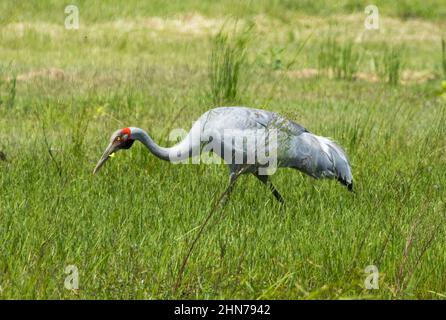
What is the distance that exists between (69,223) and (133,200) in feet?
2.32

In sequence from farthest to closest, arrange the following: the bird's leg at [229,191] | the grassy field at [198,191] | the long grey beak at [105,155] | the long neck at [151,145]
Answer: the long grey beak at [105,155] → the long neck at [151,145] → the bird's leg at [229,191] → the grassy field at [198,191]

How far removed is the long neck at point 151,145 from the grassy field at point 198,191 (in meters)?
0.17

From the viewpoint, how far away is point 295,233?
5.35m

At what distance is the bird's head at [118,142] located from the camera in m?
6.45

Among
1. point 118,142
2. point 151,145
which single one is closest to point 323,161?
point 151,145

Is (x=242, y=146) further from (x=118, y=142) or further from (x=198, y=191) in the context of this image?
(x=118, y=142)

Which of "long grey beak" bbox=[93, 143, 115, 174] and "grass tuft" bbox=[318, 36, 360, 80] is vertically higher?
"long grey beak" bbox=[93, 143, 115, 174]

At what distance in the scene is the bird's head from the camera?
21.2 feet

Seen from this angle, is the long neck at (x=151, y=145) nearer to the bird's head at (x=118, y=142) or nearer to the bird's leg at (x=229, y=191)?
the bird's head at (x=118, y=142)

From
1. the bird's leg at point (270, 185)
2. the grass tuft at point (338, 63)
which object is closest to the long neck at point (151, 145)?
the bird's leg at point (270, 185)

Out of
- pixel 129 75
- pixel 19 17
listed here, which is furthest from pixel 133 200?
pixel 19 17

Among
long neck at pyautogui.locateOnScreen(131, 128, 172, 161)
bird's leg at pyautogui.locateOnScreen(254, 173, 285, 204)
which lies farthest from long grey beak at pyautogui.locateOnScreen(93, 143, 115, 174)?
bird's leg at pyautogui.locateOnScreen(254, 173, 285, 204)

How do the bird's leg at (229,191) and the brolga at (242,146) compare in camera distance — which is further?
the brolga at (242,146)

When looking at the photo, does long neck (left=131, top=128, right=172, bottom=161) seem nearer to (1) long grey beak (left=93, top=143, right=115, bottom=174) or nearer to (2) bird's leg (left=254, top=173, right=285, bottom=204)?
(1) long grey beak (left=93, top=143, right=115, bottom=174)
